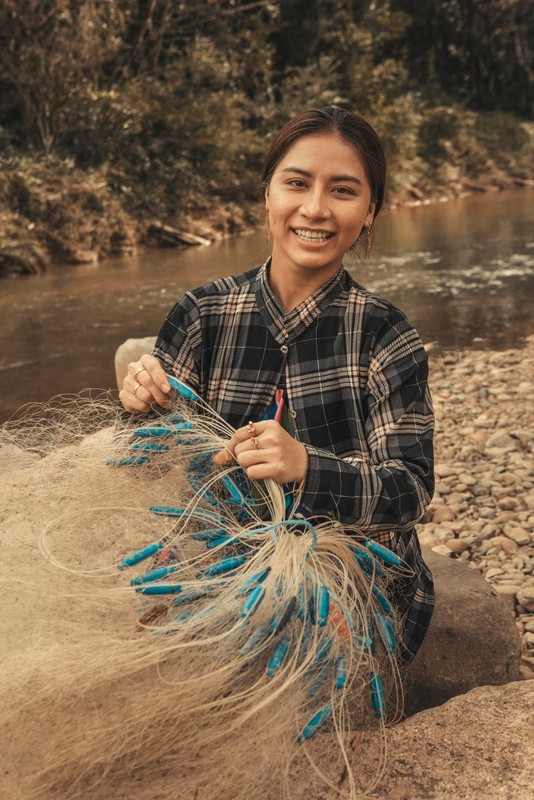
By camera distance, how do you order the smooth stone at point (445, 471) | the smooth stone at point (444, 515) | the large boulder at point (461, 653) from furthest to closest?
the smooth stone at point (445, 471)
the smooth stone at point (444, 515)
the large boulder at point (461, 653)

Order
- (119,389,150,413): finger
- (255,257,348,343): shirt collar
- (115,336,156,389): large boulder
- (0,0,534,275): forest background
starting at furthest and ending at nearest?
(0,0,534,275): forest background, (115,336,156,389): large boulder, (255,257,348,343): shirt collar, (119,389,150,413): finger

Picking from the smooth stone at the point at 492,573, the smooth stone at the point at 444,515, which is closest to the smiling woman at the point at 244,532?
the smooth stone at the point at 492,573

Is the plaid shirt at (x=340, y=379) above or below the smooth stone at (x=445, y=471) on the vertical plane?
Result: above

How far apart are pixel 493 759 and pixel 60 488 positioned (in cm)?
113

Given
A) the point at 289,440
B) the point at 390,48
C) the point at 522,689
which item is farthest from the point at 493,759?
the point at 390,48

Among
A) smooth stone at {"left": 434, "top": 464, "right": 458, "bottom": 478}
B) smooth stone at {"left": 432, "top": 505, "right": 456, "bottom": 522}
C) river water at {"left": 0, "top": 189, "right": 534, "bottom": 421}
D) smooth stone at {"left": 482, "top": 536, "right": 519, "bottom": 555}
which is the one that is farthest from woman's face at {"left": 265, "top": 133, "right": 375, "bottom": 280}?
river water at {"left": 0, "top": 189, "right": 534, "bottom": 421}

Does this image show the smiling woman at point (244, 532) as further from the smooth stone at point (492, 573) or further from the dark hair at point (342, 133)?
the smooth stone at point (492, 573)

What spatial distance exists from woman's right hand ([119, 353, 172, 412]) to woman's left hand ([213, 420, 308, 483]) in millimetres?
353

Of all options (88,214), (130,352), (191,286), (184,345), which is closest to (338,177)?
(184,345)

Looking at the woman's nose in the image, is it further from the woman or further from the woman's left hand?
the woman's left hand

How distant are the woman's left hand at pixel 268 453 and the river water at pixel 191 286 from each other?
444 centimetres

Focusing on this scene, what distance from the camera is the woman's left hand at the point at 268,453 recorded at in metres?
1.69

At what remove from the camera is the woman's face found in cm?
211

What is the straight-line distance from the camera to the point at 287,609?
61.7 inches
